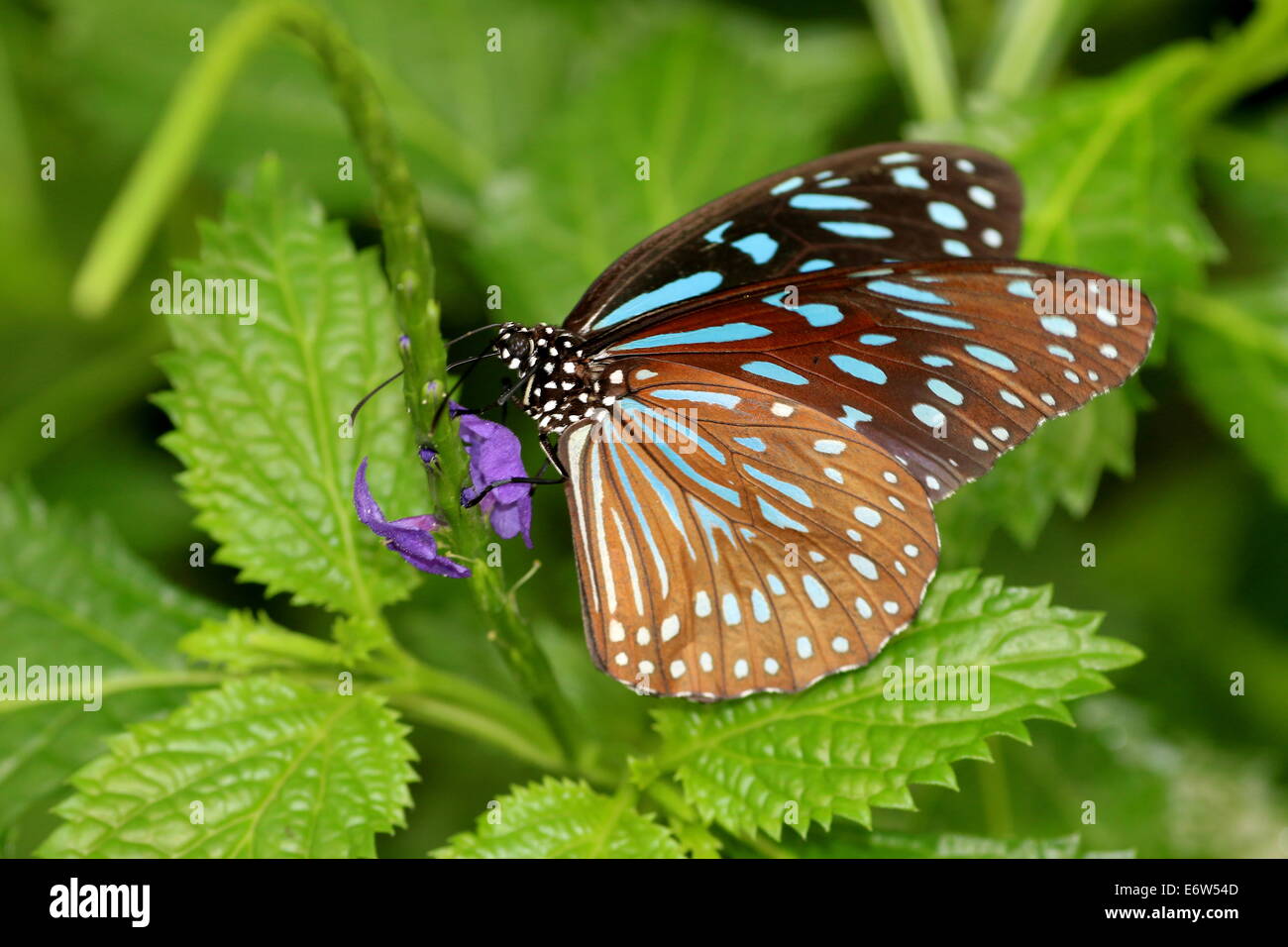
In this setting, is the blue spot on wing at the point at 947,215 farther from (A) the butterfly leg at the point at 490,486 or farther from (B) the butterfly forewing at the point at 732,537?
(A) the butterfly leg at the point at 490,486

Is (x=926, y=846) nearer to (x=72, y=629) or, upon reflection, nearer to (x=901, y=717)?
(x=901, y=717)

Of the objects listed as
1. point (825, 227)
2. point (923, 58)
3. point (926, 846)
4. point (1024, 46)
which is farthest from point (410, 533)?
point (1024, 46)

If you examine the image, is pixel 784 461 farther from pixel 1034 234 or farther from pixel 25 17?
pixel 25 17

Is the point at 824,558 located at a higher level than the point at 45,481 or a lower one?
lower

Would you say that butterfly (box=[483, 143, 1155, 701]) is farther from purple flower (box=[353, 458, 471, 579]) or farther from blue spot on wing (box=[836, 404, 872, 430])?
purple flower (box=[353, 458, 471, 579])

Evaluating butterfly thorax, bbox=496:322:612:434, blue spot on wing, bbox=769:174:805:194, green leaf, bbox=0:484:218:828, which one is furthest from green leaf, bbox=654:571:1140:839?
green leaf, bbox=0:484:218:828
